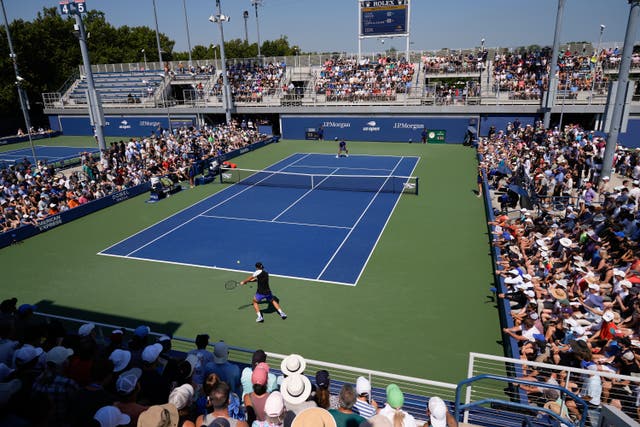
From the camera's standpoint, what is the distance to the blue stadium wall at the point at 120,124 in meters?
46.9

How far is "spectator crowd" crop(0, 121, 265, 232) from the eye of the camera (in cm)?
1962

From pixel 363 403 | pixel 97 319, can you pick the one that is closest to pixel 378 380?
pixel 363 403

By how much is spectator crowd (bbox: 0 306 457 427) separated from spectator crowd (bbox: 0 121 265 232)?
14.9 m

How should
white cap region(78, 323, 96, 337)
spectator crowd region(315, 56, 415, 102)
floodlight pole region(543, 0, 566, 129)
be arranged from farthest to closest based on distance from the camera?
1. spectator crowd region(315, 56, 415, 102)
2. floodlight pole region(543, 0, 566, 129)
3. white cap region(78, 323, 96, 337)

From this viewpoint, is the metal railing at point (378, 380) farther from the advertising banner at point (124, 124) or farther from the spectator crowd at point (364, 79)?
the advertising banner at point (124, 124)

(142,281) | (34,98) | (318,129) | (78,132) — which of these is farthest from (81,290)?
(34,98)

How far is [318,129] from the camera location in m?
41.9

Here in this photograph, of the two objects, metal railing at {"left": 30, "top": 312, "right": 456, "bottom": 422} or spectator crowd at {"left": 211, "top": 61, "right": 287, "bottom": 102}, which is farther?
spectator crowd at {"left": 211, "top": 61, "right": 287, "bottom": 102}

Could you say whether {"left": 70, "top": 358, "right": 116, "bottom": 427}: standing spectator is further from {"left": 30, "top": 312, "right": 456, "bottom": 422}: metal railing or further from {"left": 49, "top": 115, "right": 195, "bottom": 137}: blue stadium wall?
{"left": 49, "top": 115, "right": 195, "bottom": 137}: blue stadium wall

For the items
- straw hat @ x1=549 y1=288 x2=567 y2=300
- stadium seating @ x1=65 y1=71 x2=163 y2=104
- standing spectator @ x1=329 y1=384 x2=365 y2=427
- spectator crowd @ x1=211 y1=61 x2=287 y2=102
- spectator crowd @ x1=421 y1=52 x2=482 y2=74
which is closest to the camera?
standing spectator @ x1=329 y1=384 x2=365 y2=427

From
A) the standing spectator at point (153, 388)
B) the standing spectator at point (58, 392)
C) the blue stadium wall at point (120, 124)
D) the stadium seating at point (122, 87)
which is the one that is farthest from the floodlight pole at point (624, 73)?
the stadium seating at point (122, 87)

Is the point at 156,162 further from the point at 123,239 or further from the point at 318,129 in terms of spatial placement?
the point at 318,129

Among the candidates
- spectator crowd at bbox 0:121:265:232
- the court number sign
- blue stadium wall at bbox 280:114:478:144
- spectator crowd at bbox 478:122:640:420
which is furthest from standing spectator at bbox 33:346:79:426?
blue stadium wall at bbox 280:114:478:144

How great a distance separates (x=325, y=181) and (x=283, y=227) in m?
8.30
